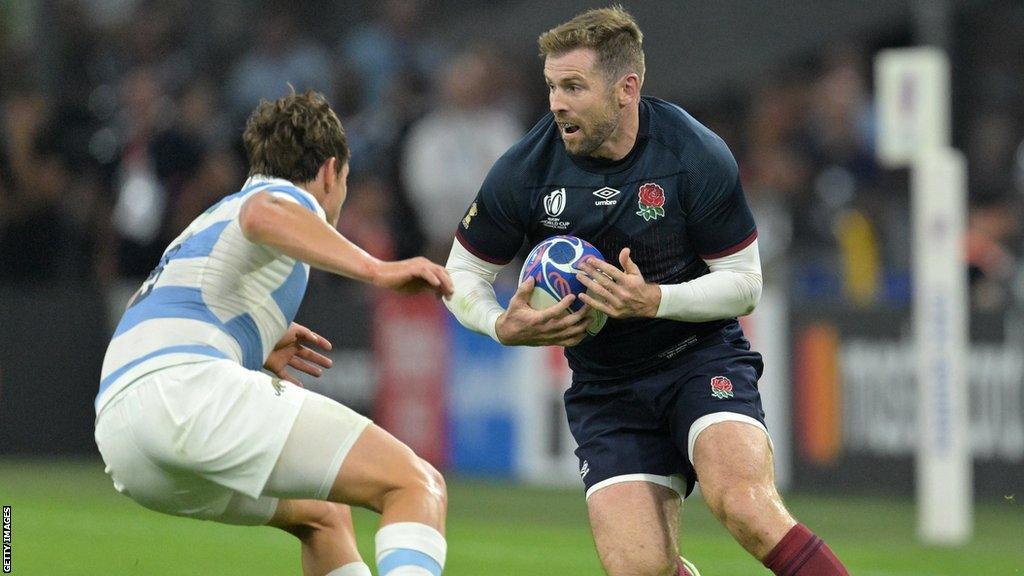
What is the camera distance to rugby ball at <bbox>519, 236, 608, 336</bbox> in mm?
6105

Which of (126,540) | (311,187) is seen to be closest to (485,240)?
(311,187)

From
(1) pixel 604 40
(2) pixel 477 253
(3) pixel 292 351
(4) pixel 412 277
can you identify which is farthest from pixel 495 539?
(4) pixel 412 277

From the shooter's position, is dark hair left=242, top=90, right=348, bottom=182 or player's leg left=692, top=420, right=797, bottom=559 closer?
player's leg left=692, top=420, right=797, bottom=559

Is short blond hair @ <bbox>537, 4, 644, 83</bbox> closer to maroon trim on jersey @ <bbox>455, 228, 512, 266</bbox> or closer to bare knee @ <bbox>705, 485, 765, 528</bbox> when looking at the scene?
maroon trim on jersey @ <bbox>455, 228, 512, 266</bbox>

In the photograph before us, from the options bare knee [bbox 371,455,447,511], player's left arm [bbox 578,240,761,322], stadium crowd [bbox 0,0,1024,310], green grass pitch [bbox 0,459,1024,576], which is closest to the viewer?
bare knee [bbox 371,455,447,511]

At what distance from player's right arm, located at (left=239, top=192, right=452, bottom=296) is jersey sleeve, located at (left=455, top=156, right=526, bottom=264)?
0.89 m

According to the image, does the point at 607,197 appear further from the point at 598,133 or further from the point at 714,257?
the point at 714,257

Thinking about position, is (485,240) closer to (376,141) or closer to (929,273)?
(929,273)

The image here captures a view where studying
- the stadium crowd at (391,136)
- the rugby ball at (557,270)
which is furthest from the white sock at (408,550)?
the stadium crowd at (391,136)

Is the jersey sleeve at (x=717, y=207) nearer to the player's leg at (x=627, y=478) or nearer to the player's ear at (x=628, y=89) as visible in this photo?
the player's ear at (x=628, y=89)

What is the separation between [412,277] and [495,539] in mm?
5636

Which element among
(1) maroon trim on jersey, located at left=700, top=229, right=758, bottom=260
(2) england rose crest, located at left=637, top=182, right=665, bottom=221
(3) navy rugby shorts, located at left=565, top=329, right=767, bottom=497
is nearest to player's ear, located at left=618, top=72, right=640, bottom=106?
(2) england rose crest, located at left=637, top=182, right=665, bottom=221

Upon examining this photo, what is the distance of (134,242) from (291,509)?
9.69 m

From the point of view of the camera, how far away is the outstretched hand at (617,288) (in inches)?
236
